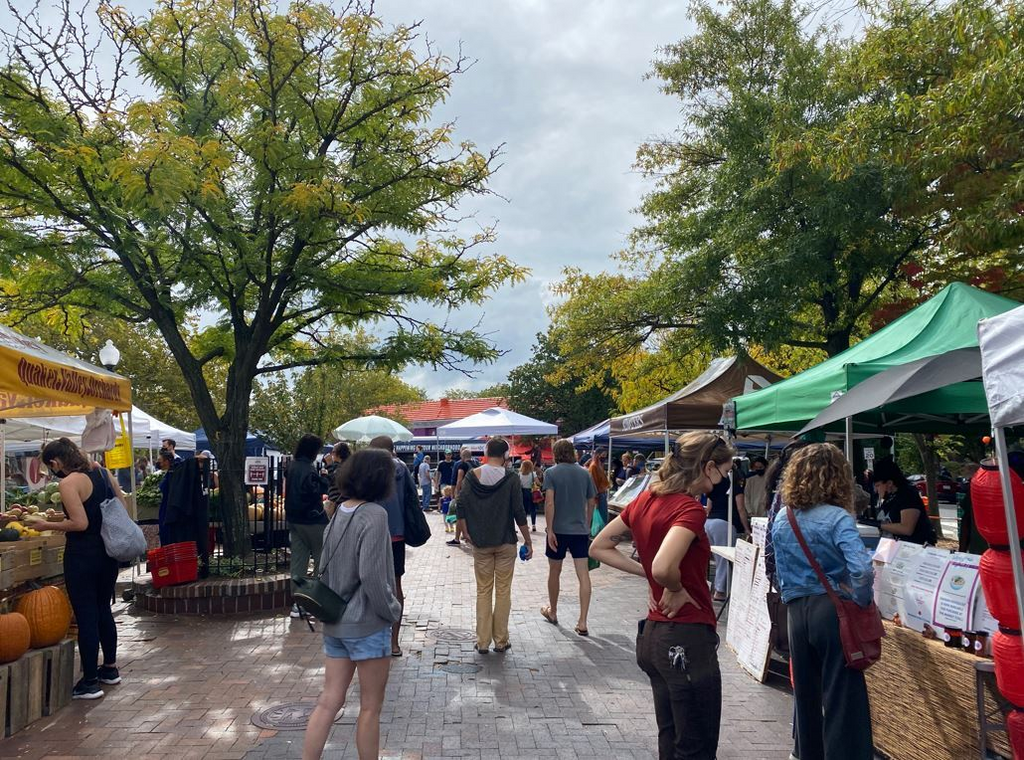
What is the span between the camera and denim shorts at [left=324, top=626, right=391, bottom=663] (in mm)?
3859

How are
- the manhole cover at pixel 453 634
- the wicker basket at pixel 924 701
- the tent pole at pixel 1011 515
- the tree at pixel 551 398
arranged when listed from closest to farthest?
the tent pole at pixel 1011 515
the wicker basket at pixel 924 701
the manhole cover at pixel 453 634
the tree at pixel 551 398

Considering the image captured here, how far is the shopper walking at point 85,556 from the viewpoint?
18.3ft

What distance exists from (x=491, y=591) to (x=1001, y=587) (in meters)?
4.32

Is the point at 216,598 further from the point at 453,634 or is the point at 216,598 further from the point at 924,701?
the point at 924,701

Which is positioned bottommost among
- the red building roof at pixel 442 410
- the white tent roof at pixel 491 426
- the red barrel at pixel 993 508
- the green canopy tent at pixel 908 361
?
the red barrel at pixel 993 508

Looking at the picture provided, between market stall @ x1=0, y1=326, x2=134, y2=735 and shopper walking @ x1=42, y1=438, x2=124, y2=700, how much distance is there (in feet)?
0.47

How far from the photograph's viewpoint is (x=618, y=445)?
115 ft

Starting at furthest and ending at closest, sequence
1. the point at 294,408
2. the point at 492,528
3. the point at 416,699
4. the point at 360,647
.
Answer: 1. the point at 294,408
2. the point at 492,528
3. the point at 416,699
4. the point at 360,647

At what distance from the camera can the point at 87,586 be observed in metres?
5.63

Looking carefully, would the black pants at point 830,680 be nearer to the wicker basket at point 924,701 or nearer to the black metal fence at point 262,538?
the wicker basket at point 924,701

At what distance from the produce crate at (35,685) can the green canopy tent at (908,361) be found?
5.76 meters

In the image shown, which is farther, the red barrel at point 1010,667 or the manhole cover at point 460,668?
the manhole cover at point 460,668

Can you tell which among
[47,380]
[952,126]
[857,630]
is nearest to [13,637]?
[47,380]

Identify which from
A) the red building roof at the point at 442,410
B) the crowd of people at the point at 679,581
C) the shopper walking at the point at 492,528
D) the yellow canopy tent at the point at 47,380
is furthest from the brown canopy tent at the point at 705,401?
the red building roof at the point at 442,410
